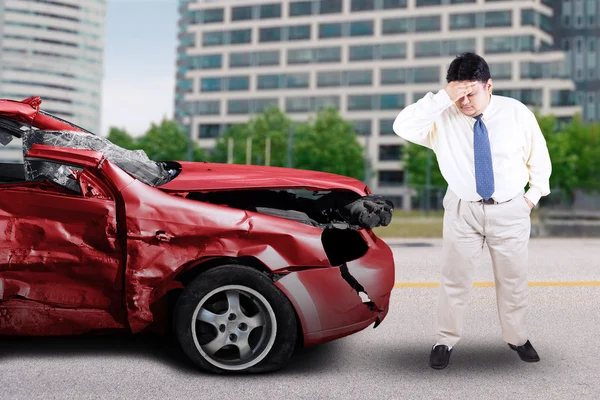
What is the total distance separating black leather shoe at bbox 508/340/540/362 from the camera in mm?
4777

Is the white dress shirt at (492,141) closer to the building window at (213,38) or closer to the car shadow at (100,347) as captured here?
the car shadow at (100,347)

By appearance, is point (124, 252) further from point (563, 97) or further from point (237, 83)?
point (237, 83)

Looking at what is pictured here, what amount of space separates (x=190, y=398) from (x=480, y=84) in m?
2.38

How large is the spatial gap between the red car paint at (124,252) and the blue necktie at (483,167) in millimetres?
820

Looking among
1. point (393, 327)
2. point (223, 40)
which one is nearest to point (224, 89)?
point (223, 40)

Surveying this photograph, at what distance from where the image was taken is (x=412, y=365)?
→ 4.73 m

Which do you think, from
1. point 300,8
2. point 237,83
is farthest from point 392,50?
point 237,83

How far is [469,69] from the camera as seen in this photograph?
4.24 m

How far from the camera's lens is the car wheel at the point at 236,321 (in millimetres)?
4250

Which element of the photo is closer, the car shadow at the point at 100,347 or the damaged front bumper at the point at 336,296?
the damaged front bumper at the point at 336,296

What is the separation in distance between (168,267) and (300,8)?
8368 centimetres

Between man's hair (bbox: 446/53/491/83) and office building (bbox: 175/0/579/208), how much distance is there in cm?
7058

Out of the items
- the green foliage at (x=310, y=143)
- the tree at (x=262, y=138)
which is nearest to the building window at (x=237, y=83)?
the tree at (x=262, y=138)

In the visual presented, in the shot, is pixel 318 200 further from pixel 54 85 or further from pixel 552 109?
pixel 54 85
